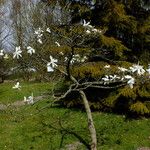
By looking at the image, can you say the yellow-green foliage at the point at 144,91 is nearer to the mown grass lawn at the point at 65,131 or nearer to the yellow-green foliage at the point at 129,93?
the yellow-green foliage at the point at 129,93

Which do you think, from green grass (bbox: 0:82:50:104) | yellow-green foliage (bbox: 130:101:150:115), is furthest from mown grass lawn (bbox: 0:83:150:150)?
green grass (bbox: 0:82:50:104)

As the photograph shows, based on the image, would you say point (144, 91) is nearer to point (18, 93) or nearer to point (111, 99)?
point (111, 99)

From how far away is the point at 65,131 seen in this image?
16047mm

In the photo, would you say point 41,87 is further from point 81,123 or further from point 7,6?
point 7,6

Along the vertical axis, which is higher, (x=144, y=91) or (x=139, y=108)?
(x=144, y=91)

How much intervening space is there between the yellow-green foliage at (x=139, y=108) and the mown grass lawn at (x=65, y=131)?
0.36 metres

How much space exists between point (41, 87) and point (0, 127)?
1081 centimetres

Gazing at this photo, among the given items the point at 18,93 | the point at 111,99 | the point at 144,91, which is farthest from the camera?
the point at 18,93

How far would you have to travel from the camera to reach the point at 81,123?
1684cm

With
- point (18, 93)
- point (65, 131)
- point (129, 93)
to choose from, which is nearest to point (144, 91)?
point (129, 93)

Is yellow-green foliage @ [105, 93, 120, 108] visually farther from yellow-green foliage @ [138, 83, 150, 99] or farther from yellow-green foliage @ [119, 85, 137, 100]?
yellow-green foliage @ [138, 83, 150, 99]

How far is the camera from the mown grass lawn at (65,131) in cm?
1485

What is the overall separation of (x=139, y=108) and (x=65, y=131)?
258cm

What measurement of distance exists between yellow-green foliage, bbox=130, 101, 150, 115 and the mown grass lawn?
36 cm
